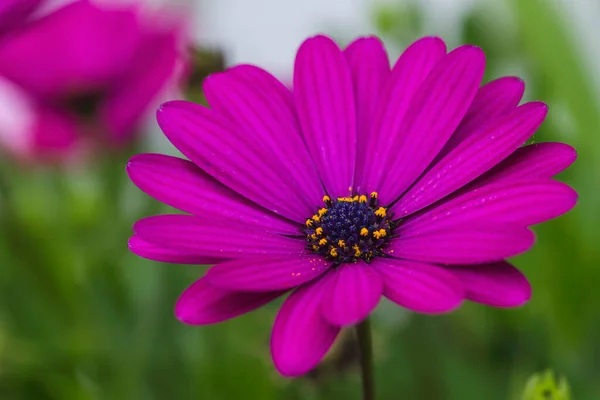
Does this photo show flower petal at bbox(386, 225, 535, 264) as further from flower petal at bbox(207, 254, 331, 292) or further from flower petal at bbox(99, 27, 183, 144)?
flower petal at bbox(99, 27, 183, 144)

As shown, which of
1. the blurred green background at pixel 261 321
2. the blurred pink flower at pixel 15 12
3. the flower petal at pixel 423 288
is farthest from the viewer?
the blurred green background at pixel 261 321

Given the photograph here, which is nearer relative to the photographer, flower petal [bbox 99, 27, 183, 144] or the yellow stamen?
the yellow stamen

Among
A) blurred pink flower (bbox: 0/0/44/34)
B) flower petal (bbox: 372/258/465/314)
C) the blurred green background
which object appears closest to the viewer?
flower petal (bbox: 372/258/465/314)

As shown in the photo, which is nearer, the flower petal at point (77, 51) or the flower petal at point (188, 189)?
the flower petal at point (188, 189)

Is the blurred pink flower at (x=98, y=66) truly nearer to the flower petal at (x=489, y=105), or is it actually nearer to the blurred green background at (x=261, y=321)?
the blurred green background at (x=261, y=321)

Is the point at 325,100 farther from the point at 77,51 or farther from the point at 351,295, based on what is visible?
the point at 77,51

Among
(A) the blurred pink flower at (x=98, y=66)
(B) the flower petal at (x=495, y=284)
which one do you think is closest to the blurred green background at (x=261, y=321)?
(A) the blurred pink flower at (x=98, y=66)

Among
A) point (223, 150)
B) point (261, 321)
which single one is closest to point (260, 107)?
Answer: point (223, 150)

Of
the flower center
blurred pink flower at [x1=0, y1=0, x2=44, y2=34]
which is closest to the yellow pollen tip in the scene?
the flower center
